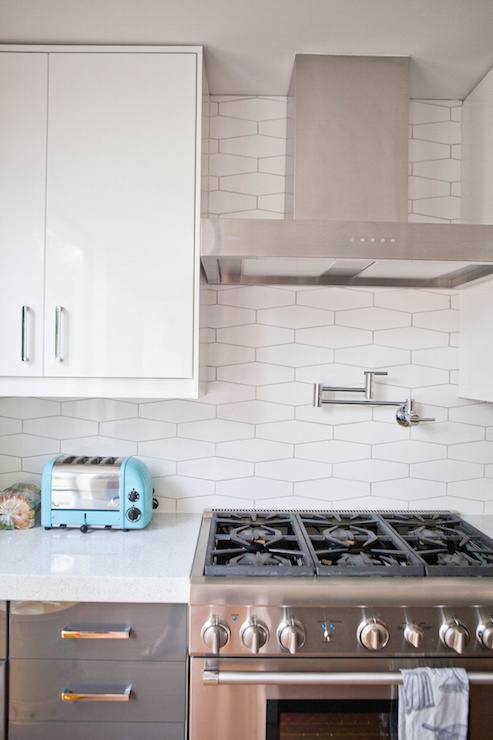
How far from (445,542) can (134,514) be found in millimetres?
1064

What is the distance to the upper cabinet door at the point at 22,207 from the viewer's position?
Answer: 1.67 meters

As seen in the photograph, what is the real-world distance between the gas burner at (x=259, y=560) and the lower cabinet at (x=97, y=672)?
0.71 ft

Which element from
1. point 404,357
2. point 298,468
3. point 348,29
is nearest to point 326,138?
point 348,29

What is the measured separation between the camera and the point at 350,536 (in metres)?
1.72

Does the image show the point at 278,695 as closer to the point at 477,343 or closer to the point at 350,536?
the point at 350,536

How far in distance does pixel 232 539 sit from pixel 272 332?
2.63 ft

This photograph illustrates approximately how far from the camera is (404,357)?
80.4 inches

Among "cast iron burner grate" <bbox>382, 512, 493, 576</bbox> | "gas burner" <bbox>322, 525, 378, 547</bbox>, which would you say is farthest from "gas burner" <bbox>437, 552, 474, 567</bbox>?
"gas burner" <bbox>322, 525, 378, 547</bbox>

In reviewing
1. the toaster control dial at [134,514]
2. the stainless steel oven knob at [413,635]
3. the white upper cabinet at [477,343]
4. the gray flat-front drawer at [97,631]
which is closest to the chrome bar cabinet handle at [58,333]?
the toaster control dial at [134,514]

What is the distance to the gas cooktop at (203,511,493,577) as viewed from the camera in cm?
145

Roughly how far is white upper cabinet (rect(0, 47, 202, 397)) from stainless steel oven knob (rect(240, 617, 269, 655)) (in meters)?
0.75

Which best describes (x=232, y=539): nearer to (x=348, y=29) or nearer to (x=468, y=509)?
(x=468, y=509)

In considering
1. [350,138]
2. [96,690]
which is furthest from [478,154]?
[96,690]

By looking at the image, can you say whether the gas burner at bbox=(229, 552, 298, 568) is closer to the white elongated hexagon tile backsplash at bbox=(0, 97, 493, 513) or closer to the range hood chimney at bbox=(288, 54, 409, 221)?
the white elongated hexagon tile backsplash at bbox=(0, 97, 493, 513)
